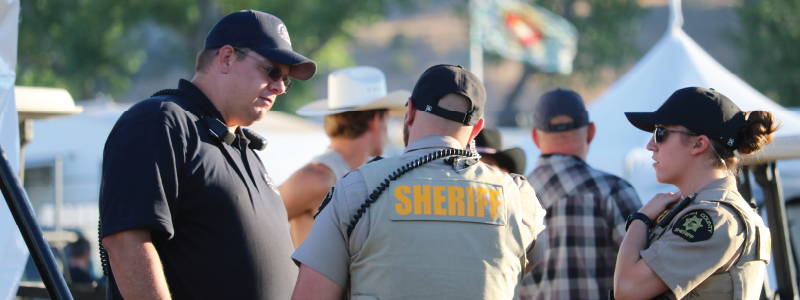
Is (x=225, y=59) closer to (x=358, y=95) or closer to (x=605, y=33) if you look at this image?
(x=358, y=95)

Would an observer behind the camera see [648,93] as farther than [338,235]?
Yes

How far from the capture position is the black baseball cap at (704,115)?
2320mm

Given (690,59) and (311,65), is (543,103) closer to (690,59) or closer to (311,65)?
(311,65)

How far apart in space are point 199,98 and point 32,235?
0.76 metres

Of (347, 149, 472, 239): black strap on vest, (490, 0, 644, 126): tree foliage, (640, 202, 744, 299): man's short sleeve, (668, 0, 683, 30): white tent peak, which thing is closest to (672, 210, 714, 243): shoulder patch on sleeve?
(640, 202, 744, 299): man's short sleeve

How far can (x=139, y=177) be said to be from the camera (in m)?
1.93

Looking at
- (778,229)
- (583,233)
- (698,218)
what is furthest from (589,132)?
(698,218)

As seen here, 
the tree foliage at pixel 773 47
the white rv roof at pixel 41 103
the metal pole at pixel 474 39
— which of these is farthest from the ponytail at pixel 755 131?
the tree foliage at pixel 773 47

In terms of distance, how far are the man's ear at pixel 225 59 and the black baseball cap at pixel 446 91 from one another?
718 millimetres

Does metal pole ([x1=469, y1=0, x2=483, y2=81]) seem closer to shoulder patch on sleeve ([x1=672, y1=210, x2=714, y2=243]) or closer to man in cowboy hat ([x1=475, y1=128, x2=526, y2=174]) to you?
man in cowboy hat ([x1=475, y1=128, x2=526, y2=174])

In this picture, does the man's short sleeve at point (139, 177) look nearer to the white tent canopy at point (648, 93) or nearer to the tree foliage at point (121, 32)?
the white tent canopy at point (648, 93)

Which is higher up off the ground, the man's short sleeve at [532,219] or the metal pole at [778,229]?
the man's short sleeve at [532,219]

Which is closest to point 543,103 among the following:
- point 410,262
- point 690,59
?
point 410,262

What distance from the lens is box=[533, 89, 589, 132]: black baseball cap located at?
12.1 feet
